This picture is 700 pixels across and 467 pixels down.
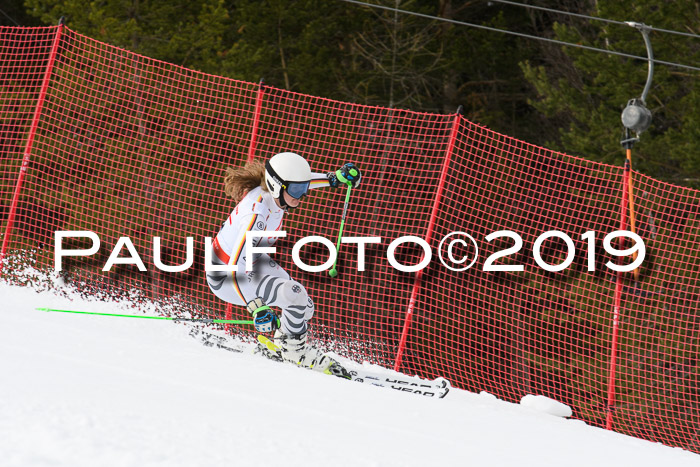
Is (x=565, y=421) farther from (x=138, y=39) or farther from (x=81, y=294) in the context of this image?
(x=138, y=39)

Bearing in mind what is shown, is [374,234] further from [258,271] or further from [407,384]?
[258,271]

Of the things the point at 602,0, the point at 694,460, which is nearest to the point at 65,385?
the point at 694,460

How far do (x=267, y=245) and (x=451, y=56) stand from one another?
48.9 ft

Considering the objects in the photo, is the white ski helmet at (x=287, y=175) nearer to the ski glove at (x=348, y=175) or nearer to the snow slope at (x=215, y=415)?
the ski glove at (x=348, y=175)

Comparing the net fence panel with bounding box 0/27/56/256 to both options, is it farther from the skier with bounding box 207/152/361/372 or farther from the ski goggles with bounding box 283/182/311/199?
the ski goggles with bounding box 283/182/311/199

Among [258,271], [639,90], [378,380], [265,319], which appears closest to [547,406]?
[378,380]

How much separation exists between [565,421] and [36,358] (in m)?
3.67

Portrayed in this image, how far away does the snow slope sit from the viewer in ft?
13.0

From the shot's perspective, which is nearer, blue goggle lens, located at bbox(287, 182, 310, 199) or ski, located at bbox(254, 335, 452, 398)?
blue goggle lens, located at bbox(287, 182, 310, 199)

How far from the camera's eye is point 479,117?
→ 1988 cm

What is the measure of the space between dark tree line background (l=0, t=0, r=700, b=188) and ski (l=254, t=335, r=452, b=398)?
7299 mm

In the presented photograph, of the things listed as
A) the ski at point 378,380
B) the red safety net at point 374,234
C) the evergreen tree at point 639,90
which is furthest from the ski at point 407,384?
the evergreen tree at point 639,90

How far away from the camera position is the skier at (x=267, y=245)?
5492 mm

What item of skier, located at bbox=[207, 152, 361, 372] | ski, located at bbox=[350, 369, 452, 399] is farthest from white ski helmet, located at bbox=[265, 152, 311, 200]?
ski, located at bbox=[350, 369, 452, 399]
